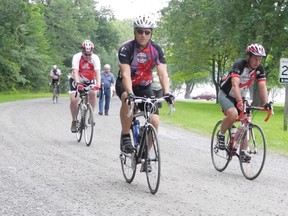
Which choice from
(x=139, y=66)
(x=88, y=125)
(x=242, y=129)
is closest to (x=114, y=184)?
(x=139, y=66)

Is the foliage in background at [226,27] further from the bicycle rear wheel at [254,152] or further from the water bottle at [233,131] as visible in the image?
the bicycle rear wheel at [254,152]

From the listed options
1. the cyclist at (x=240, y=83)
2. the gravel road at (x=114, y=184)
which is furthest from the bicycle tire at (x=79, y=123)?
the cyclist at (x=240, y=83)

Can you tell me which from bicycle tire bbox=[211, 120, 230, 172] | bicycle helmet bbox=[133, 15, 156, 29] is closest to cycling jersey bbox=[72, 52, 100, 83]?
bicycle tire bbox=[211, 120, 230, 172]

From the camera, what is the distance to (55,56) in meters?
59.1

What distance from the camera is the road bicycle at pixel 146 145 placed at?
657 centimetres

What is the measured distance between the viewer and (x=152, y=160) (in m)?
6.64

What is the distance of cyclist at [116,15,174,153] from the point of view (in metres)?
6.83

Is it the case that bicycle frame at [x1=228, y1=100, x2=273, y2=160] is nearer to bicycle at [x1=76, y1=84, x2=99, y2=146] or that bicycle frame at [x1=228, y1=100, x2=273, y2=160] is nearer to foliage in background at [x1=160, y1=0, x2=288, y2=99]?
bicycle at [x1=76, y1=84, x2=99, y2=146]

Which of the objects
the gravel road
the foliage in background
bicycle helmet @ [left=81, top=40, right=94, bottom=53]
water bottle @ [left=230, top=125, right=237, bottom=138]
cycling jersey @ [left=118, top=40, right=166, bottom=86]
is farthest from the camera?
the foliage in background

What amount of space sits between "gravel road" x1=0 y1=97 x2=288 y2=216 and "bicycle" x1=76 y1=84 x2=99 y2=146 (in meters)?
0.27

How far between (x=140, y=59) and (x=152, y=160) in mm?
1392

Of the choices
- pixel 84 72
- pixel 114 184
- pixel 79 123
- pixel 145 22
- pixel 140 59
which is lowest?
pixel 114 184

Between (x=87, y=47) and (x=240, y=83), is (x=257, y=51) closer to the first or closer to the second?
(x=240, y=83)

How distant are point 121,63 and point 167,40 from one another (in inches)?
1549
